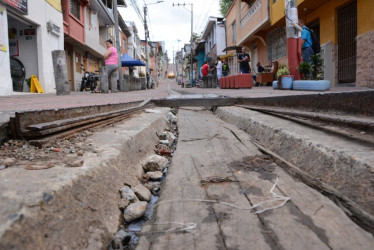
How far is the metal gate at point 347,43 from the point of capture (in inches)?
365

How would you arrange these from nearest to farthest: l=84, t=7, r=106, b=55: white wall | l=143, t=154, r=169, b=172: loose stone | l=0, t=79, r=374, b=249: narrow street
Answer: l=0, t=79, r=374, b=249: narrow street, l=143, t=154, r=169, b=172: loose stone, l=84, t=7, r=106, b=55: white wall

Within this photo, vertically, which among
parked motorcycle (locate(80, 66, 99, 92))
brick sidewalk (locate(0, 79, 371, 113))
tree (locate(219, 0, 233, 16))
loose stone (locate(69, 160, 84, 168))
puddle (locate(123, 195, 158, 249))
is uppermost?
tree (locate(219, 0, 233, 16))

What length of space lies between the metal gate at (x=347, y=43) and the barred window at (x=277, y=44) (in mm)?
4509

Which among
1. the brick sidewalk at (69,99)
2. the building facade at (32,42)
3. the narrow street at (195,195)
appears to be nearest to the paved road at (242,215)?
the narrow street at (195,195)

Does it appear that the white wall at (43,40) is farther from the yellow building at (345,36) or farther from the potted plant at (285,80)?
the yellow building at (345,36)

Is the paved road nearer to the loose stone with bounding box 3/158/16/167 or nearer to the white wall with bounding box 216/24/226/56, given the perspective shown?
the loose stone with bounding box 3/158/16/167

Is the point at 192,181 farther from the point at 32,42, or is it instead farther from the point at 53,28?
the point at 53,28

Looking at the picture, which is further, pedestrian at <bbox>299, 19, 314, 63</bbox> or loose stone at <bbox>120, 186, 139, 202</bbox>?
pedestrian at <bbox>299, 19, 314, 63</bbox>

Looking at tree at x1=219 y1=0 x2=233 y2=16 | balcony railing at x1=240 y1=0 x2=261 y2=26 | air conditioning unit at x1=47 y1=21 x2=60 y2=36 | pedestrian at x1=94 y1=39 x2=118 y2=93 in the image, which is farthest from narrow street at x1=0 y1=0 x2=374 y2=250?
tree at x1=219 y1=0 x2=233 y2=16

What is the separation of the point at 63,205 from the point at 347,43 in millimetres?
Result: 10786

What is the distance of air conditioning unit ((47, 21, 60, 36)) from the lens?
11.7 m

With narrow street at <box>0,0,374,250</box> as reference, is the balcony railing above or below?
above

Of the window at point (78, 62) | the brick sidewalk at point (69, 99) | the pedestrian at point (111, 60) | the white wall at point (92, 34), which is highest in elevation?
the white wall at point (92, 34)

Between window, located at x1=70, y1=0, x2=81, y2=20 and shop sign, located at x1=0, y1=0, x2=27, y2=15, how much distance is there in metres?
6.62
